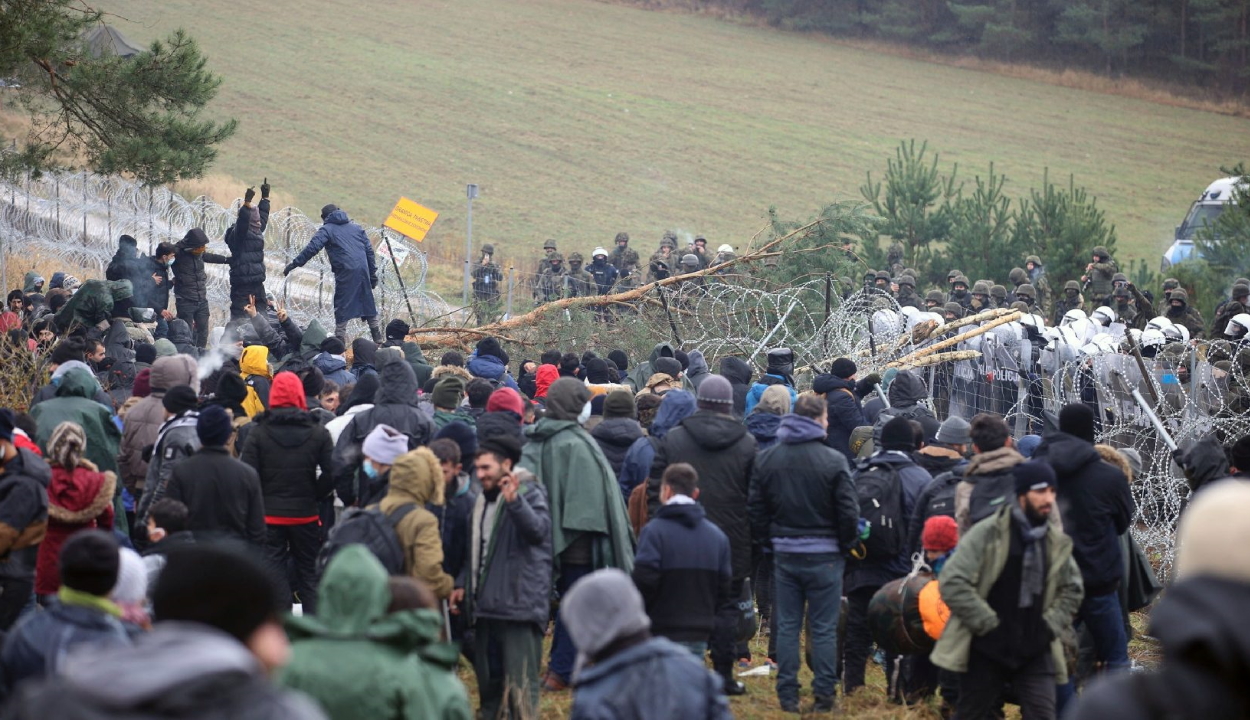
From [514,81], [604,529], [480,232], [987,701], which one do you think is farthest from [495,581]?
[514,81]

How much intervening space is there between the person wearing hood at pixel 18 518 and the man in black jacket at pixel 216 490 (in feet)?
2.10

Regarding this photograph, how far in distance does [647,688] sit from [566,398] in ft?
10.9

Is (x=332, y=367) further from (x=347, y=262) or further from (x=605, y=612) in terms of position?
(x=605, y=612)

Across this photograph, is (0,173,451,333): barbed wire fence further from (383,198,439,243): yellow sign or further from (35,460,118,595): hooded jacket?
(35,460,118,595): hooded jacket

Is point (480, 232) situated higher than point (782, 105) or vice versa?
point (782, 105)

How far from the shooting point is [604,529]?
7.04m

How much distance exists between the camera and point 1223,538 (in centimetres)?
271

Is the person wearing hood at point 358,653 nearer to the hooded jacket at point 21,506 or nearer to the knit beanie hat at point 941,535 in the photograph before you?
the hooded jacket at point 21,506

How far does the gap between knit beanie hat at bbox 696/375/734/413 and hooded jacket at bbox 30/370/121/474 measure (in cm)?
341

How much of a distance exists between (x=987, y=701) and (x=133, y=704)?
4337 millimetres

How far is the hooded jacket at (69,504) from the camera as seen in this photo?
21.2ft

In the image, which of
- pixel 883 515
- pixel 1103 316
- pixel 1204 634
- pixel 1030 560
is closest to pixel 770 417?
pixel 883 515

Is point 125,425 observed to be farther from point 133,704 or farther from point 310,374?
point 133,704

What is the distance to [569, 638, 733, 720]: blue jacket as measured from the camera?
3967 mm
